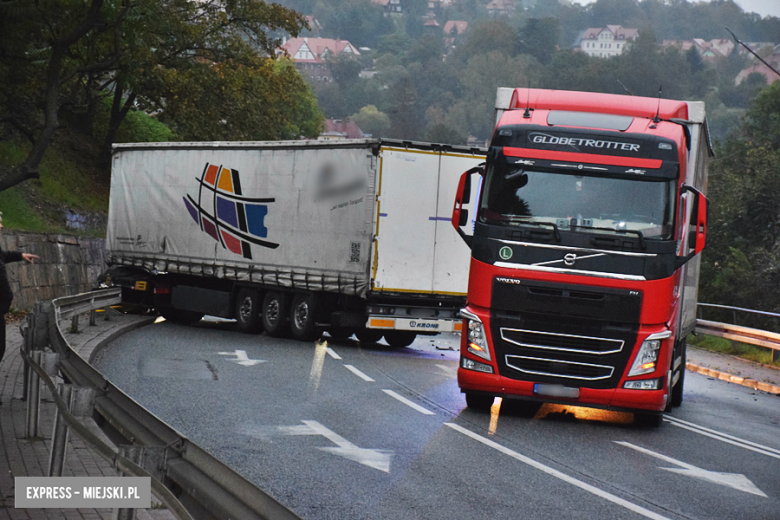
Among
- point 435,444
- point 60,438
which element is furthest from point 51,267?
point 60,438

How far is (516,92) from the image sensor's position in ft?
39.6

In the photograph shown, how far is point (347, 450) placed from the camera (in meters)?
9.11

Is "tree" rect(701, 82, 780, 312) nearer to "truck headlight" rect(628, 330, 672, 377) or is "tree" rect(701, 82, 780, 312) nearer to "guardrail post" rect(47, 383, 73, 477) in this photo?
"truck headlight" rect(628, 330, 672, 377)

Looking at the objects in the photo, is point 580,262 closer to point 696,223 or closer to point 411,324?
point 696,223

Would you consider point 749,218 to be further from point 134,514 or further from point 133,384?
point 134,514

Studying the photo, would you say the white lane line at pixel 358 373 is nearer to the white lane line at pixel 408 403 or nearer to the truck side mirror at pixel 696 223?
the white lane line at pixel 408 403

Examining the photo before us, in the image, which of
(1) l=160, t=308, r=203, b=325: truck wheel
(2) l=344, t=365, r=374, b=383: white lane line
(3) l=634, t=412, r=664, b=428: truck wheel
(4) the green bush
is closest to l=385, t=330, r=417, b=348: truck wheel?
(2) l=344, t=365, r=374, b=383: white lane line

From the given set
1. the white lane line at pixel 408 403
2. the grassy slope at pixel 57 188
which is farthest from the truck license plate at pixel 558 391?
the grassy slope at pixel 57 188

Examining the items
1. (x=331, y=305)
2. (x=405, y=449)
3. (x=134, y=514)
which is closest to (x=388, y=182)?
(x=331, y=305)

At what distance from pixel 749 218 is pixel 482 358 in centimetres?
3273

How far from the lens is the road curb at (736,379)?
1733 centimetres

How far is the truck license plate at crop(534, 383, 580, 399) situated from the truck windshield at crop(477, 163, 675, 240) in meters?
1.64

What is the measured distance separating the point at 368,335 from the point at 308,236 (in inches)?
96.5

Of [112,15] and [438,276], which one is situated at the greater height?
[112,15]
